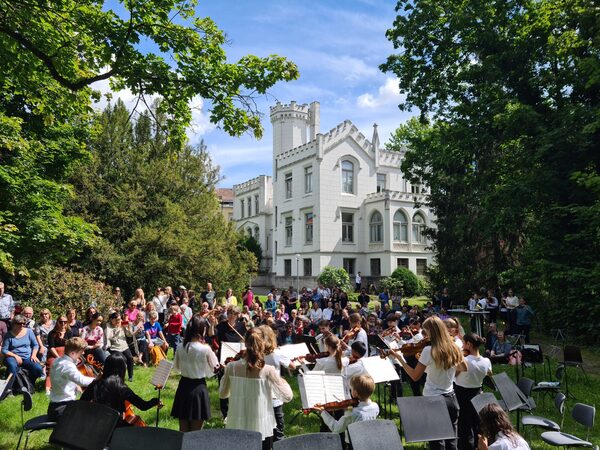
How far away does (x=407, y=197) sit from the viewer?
132 ft

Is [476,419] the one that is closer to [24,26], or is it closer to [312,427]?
[312,427]

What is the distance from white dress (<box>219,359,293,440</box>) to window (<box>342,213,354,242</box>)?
1424 inches

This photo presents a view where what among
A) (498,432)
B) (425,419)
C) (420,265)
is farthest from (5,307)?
(420,265)

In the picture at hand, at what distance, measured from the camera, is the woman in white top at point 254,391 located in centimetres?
502

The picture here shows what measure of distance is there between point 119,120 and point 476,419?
884 inches

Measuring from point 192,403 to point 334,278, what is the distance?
29.8 m

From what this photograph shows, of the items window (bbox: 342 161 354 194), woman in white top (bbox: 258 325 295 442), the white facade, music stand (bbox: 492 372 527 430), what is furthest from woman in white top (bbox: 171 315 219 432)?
the white facade

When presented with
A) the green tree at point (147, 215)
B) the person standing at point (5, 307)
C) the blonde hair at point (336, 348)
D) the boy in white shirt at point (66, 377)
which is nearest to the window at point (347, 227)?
the green tree at point (147, 215)

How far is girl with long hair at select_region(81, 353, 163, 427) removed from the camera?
538 centimetres

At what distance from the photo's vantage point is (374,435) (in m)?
4.33

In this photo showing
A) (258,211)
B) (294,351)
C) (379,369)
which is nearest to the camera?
(379,369)

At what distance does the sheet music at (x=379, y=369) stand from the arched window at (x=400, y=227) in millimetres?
33707

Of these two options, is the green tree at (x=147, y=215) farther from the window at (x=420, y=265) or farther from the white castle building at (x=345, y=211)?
the window at (x=420, y=265)

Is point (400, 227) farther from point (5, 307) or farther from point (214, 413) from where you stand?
point (214, 413)
